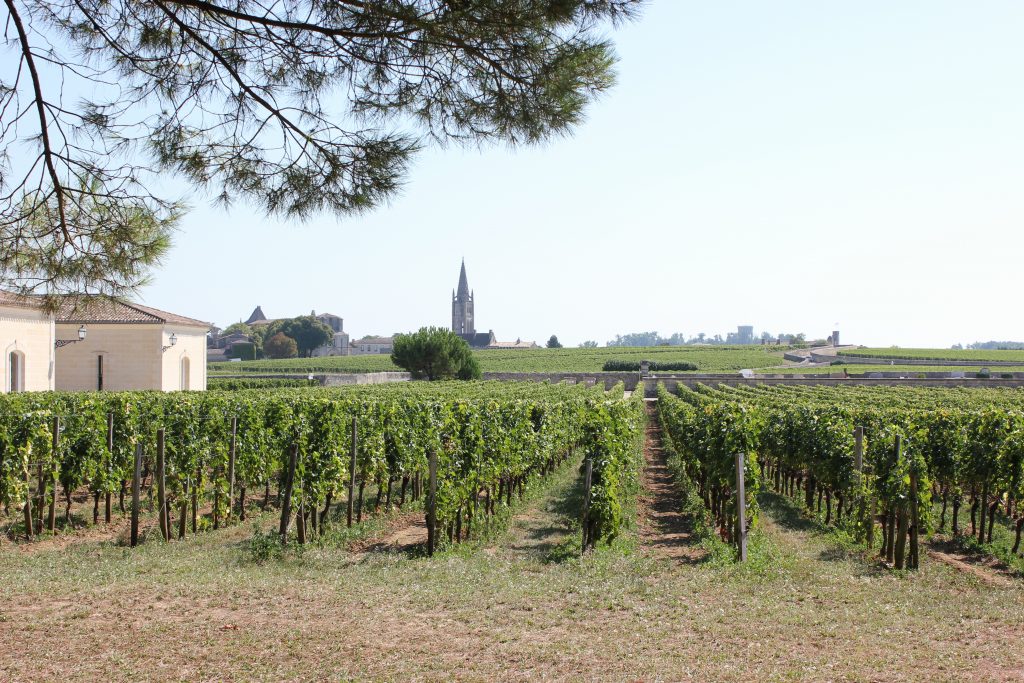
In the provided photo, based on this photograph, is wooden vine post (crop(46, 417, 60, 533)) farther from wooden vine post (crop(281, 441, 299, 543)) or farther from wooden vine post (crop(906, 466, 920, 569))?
wooden vine post (crop(906, 466, 920, 569))

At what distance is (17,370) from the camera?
25.8 m

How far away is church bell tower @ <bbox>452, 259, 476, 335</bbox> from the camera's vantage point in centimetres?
Result: 15962

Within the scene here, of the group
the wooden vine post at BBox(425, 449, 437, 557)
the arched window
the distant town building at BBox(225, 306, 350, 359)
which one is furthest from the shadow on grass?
the distant town building at BBox(225, 306, 350, 359)

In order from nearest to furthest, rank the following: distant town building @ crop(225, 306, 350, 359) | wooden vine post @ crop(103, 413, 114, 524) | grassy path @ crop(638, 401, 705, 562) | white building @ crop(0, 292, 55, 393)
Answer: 1. grassy path @ crop(638, 401, 705, 562)
2. wooden vine post @ crop(103, 413, 114, 524)
3. white building @ crop(0, 292, 55, 393)
4. distant town building @ crop(225, 306, 350, 359)

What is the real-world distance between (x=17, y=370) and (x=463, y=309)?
442 ft

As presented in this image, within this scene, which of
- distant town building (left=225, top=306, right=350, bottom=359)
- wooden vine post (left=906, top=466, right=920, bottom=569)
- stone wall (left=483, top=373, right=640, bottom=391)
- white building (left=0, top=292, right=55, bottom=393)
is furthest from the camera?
distant town building (left=225, top=306, right=350, bottom=359)

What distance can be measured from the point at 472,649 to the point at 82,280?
4.22 m

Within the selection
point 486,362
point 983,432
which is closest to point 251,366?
point 486,362

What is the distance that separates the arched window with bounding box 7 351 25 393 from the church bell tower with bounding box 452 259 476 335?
434 feet

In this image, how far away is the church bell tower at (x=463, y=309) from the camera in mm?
159625

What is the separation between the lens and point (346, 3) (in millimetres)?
5852

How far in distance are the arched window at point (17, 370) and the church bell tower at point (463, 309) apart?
132 m

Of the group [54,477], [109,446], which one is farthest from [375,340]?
[54,477]

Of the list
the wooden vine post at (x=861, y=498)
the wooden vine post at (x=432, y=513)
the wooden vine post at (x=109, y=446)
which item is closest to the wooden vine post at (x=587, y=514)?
the wooden vine post at (x=432, y=513)
